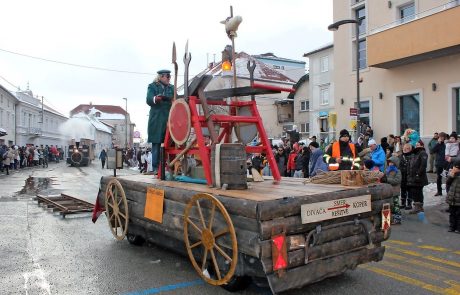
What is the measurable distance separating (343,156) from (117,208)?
4.22 metres

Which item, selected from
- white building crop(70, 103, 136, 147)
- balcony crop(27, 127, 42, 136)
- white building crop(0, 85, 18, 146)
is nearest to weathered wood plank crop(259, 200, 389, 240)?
white building crop(0, 85, 18, 146)

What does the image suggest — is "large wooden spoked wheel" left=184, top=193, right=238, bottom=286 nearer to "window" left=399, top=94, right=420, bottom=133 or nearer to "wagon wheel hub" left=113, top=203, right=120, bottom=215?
"wagon wheel hub" left=113, top=203, right=120, bottom=215

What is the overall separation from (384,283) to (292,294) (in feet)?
3.68

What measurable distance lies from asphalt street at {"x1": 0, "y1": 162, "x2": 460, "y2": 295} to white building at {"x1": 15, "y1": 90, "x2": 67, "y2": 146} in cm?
5349

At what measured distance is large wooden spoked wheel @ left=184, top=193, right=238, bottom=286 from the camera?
4.05 metres

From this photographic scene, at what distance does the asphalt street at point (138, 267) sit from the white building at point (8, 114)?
1787 inches

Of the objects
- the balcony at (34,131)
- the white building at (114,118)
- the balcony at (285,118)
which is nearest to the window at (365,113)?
the balcony at (285,118)

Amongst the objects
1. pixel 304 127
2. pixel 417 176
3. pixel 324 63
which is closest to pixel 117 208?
pixel 417 176

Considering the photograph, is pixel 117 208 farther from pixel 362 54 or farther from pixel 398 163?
pixel 362 54

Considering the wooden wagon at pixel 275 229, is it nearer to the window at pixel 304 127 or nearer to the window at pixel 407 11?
the window at pixel 407 11

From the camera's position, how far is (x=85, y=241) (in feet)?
22.5

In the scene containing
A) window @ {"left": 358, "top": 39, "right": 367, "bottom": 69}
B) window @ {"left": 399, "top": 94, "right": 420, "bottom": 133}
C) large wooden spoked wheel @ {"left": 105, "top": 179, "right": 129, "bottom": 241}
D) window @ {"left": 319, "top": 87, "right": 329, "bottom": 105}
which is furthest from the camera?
window @ {"left": 319, "top": 87, "right": 329, "bottom": 105}

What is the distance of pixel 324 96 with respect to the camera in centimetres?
3247

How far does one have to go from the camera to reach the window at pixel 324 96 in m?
32.1
